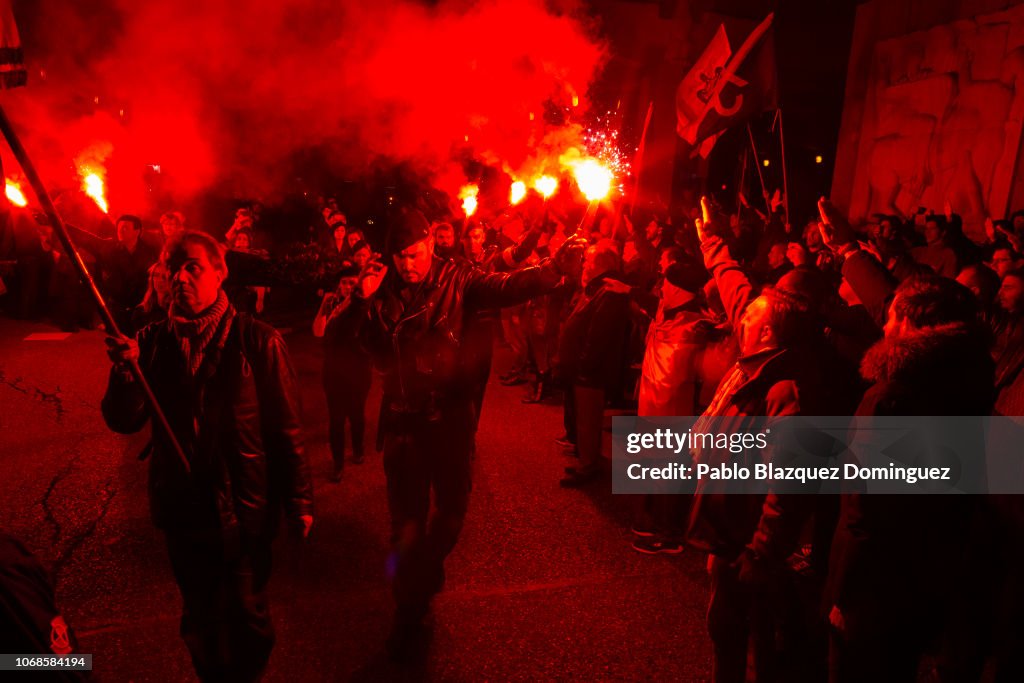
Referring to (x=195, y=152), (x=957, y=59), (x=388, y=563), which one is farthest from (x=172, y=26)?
(x=957, y=59)

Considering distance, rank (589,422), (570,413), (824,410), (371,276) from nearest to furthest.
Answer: (824,410)
(371,276)
(589,422)
(570,413)

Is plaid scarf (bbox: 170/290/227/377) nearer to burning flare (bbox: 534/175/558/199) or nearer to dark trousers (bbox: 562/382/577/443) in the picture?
burning flare (bbox: 534/175/558/199)

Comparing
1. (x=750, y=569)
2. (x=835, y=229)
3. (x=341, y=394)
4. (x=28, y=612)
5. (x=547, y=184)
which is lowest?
(x=750, y=569)

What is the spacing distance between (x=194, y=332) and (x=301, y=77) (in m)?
5.39

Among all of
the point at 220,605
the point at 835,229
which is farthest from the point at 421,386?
the point at 835,229

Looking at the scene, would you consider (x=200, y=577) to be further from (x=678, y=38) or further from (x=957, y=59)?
(x=678, y=38)

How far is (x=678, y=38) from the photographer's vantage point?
1841 centimetres

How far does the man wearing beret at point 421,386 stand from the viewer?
11.8 ft

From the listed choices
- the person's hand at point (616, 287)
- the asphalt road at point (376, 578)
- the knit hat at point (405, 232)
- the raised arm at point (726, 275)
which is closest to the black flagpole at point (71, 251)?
the asphalt road at point (376, 578)

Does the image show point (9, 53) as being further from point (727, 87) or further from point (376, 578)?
point (727, 87)

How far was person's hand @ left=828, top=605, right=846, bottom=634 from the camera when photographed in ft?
8.91

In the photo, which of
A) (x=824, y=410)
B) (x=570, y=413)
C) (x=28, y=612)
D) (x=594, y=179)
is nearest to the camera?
(x=28, y=612)

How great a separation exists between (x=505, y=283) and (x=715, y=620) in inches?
79.2

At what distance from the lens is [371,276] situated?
532 centimetres
